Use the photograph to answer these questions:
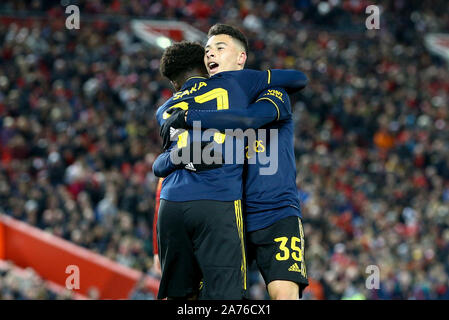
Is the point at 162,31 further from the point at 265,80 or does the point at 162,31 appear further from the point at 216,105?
the point at 216,105

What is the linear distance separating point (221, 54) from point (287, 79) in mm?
432

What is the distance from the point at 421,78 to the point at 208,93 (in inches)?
632

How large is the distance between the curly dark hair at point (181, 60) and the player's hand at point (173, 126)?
314 millimetres

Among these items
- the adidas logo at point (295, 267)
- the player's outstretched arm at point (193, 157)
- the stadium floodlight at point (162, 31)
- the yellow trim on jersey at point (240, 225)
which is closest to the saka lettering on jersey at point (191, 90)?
the player's outstretched arm at point (193, 157)

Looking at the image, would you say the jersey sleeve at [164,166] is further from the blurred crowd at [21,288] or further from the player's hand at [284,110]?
the blurred crowd at [21,288]

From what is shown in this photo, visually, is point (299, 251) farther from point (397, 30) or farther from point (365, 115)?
point (397, 30)

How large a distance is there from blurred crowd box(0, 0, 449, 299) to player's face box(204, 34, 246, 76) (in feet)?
21.8

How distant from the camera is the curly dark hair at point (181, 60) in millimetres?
4445

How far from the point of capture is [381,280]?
1212 cm

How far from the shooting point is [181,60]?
4.44m

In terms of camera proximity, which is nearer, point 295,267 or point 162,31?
point 295,267

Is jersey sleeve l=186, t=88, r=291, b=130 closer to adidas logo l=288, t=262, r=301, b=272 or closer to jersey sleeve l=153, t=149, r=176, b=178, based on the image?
jersey sleeve l=153, t=149, r=176, b=178

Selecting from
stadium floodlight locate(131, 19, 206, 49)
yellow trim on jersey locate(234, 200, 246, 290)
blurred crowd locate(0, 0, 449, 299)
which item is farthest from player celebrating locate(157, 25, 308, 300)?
stadium floodlight locate(131, 19, 206, 49)

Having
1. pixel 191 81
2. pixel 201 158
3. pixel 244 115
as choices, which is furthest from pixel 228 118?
pixel 191 81
